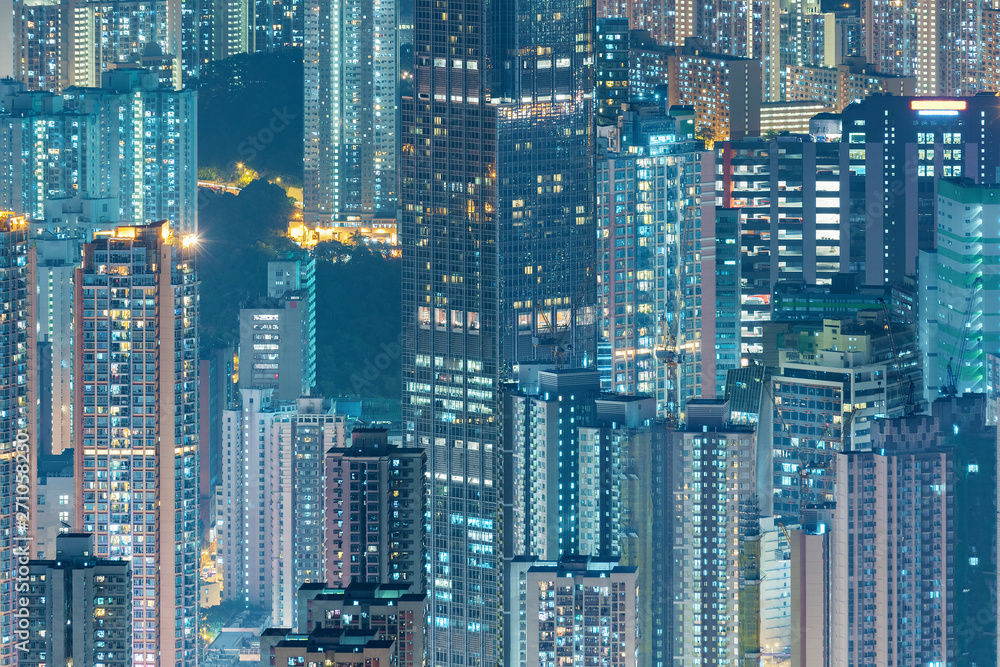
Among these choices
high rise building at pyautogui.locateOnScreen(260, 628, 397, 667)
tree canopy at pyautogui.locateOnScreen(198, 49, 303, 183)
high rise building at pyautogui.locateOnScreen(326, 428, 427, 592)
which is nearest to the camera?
high rise building at pyautogui.locateOnScreen(260, 628, 397, 667)

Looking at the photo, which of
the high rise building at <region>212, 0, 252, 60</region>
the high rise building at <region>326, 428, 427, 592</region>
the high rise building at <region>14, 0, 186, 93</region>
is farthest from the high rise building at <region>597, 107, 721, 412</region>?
the high rise building at <region>212, 0, 252, 60</region>

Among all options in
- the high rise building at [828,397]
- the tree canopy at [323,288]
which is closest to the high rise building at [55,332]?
the tree canopy at [323,288]

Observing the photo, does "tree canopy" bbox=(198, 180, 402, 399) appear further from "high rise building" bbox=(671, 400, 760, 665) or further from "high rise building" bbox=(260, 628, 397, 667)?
"high rise building" bbox=(260, 628, 397, 667)

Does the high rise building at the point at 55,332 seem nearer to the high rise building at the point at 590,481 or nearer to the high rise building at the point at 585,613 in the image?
the high rise building at the point at 590,481

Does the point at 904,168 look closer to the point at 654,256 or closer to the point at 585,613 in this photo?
the point at 654,256

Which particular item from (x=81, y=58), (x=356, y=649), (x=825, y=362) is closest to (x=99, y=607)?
(x=356, y=649)

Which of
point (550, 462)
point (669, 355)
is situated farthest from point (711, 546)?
point (669, 355)
